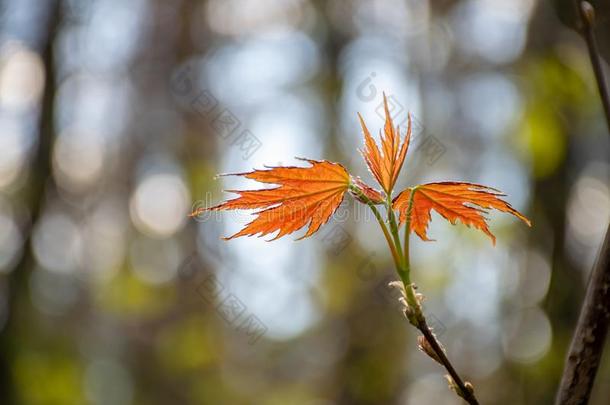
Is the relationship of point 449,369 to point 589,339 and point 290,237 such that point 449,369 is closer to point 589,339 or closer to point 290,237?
point 589,339

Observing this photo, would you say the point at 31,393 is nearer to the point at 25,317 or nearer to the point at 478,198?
the point at 25,317

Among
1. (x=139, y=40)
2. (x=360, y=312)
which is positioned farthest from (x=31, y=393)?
(x=139, y=40)

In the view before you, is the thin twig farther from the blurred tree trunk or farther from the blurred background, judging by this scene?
the blurred tree trunk

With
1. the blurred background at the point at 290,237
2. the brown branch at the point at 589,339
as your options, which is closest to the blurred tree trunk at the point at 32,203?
the blurred background at the point at 290,237

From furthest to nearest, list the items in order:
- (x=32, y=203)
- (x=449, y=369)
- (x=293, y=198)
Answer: (x=32, y=203) → (x=293, y=198) → (x=449, y=369)

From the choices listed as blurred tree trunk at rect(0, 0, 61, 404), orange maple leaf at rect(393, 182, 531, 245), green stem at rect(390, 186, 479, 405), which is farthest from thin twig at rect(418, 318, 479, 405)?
blurred tree trunk at rect(0, 0, 61, 404)

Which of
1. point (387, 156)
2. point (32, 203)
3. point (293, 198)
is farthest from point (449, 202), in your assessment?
point (32, 203)

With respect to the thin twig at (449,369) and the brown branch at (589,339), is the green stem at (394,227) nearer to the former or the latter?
the thin twig at (449,369)
